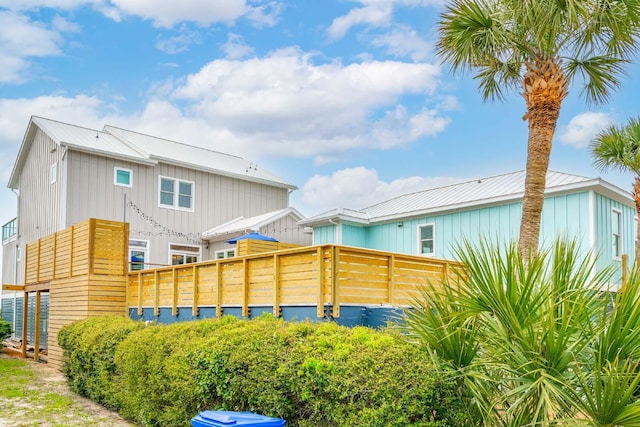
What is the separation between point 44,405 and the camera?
447 inches

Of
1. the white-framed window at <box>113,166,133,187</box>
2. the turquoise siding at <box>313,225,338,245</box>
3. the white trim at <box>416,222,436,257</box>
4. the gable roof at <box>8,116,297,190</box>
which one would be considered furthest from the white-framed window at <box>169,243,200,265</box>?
the white trim at <box>416,222,436,257</box>

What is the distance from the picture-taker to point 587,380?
457 centimetres

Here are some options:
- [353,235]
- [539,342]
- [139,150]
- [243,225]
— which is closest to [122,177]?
[139,150]

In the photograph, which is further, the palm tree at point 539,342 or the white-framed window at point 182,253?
the white-framed window at point 182,253

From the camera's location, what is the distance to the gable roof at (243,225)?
21.1m

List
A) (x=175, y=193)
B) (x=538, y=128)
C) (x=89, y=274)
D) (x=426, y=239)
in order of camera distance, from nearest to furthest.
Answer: (x=538, y=128) < (x=89, y=274) < (x=426, y=239) < (x=175, y=193)

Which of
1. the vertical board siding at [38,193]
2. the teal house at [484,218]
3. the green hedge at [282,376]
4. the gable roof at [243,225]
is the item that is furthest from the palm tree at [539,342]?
the vertical board siding at [38,193]

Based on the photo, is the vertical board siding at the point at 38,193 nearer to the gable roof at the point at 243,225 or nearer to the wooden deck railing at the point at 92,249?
the wooden deck railing at the point at 92,249

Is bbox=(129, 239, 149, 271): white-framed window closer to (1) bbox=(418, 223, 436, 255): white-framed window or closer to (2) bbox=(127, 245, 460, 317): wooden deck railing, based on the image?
(2) bbox=(127, 245, 460, 317): wooden deck railing

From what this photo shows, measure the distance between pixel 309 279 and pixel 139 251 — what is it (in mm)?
13258

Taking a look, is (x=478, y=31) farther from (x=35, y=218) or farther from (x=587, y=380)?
(x=35, y=218)

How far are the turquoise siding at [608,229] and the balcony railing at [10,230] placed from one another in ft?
81.4

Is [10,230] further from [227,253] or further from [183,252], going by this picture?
[227,253]

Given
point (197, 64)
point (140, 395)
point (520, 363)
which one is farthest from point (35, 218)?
point (520, 363)
